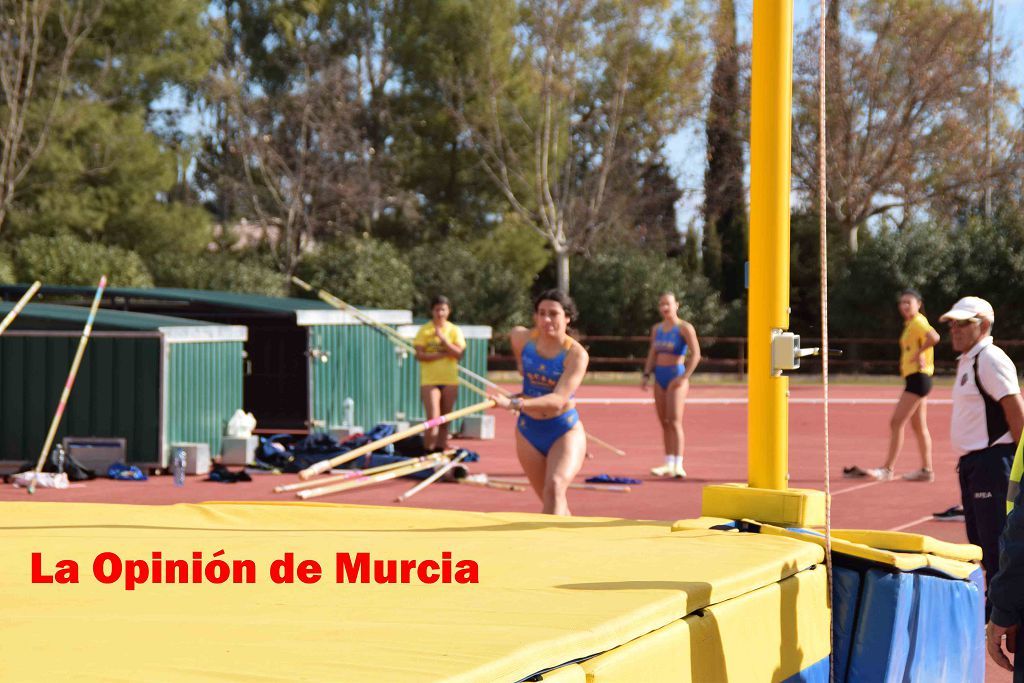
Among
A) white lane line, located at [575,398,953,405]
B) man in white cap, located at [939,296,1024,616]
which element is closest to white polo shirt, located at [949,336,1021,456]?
man in white cap, located at [939,296,1024,616]

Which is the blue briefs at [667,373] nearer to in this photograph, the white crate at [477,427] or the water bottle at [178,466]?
the water bottle at [178,466]

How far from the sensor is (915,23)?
3872 cm

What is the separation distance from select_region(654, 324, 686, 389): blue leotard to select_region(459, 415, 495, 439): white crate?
198 inches

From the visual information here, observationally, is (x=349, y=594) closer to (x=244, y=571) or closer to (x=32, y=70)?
(x=244, y=571)

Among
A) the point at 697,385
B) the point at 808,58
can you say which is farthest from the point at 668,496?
the point at 808,58

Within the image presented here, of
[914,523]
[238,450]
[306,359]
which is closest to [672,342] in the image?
[914,523]

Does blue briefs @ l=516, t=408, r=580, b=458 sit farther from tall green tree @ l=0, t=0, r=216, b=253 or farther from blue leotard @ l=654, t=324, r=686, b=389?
tall green tree @ l=0, t=0, r=216, b=253

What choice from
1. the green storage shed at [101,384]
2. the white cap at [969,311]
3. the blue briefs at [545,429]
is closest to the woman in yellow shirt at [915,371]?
the blue briefs at [545,429]

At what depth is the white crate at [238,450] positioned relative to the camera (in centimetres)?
1448

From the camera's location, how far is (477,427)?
727 inches

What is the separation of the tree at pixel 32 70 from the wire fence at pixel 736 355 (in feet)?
44.3

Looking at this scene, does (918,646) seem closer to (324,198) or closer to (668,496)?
(668,496)

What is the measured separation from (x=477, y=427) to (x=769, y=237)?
1292 cm

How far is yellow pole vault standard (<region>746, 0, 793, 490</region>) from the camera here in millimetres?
5715
